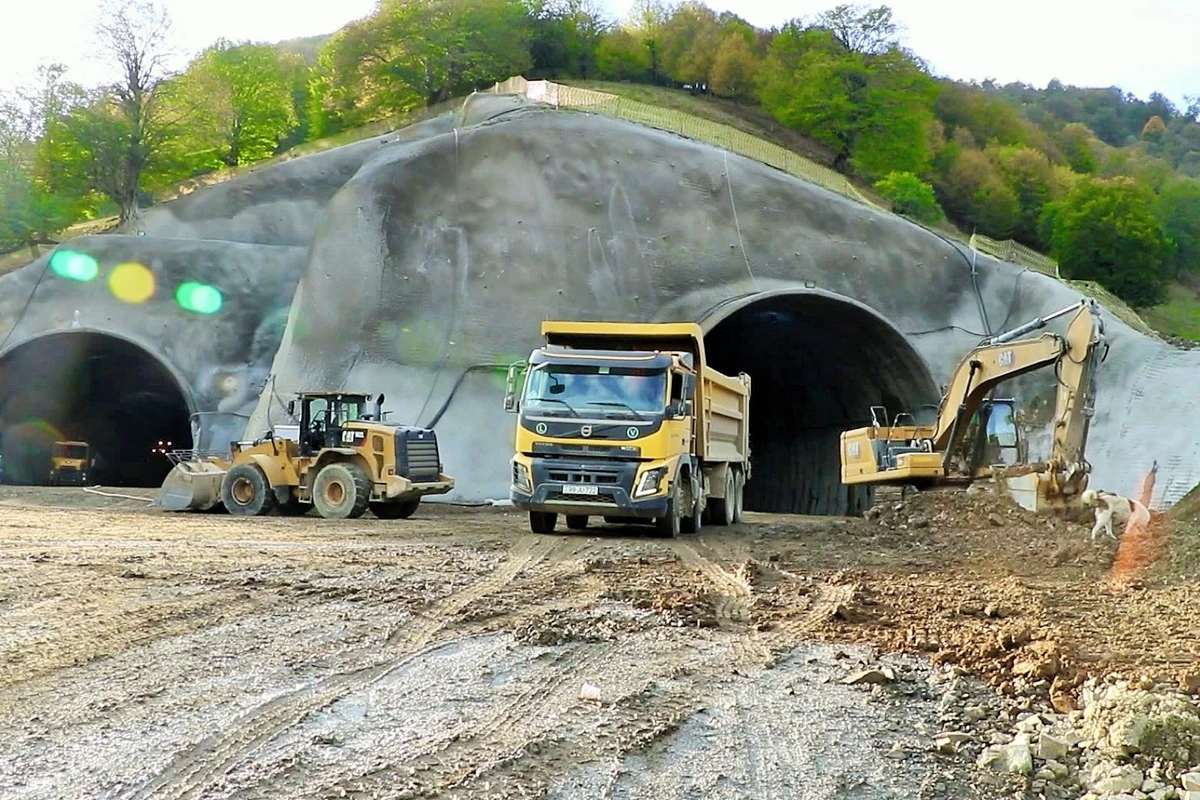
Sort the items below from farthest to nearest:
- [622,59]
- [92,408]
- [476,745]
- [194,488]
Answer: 1. [622,59]
2. [92,408]
3. [194,488]
4. [476,745]

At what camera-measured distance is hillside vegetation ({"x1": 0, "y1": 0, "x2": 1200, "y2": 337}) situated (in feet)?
168

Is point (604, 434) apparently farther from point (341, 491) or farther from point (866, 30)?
point (866, 30)

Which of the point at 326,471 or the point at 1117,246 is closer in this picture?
the point at 326,471

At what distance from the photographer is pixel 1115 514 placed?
553 inches

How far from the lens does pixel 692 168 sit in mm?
28672

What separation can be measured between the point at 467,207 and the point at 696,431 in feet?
38.2

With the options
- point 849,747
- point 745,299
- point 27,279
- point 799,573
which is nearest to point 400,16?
point 27,279

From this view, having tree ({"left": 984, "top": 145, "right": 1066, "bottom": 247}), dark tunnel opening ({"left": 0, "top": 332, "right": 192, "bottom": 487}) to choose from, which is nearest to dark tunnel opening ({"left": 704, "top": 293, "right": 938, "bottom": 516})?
dark tunnel opening ({"left": 0, "top": 332, "right": 192, "bottom": 487})

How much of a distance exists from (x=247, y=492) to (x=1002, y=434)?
530 inches

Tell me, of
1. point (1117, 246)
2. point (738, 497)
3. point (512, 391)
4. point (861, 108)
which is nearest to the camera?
point (512, 391)

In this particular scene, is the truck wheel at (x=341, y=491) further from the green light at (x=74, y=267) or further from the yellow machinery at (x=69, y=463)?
the yellow machinery at (x=69, y=463)

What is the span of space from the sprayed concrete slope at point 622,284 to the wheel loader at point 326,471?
4.23m

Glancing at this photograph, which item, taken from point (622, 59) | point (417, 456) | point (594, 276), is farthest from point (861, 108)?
point (417, 456)

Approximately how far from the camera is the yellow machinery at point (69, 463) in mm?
38469
